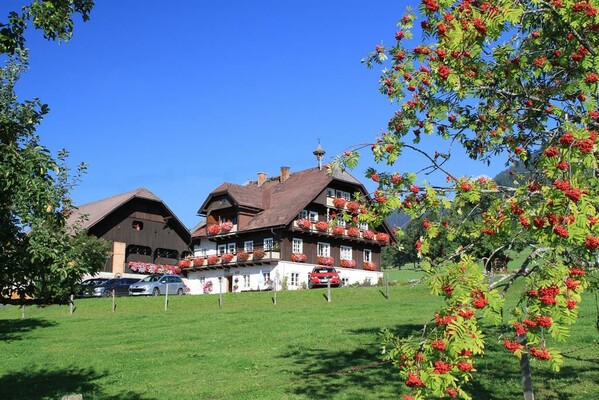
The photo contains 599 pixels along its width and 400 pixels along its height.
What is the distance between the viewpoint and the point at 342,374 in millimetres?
14266

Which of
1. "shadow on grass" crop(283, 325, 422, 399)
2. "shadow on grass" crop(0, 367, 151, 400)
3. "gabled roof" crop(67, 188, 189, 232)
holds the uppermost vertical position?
"gabled roof" crop(67, 188, 189, 232)

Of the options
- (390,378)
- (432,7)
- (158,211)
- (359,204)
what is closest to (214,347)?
(390,378)

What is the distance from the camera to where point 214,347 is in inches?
765

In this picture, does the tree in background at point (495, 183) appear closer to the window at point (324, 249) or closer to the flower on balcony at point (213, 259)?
the window at point (324, 249)

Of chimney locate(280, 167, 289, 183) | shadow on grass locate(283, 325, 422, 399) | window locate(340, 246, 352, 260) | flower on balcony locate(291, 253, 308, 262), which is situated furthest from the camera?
chimney locate(280, 167, 289, 183)

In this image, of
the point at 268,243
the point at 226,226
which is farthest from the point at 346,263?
the point at 226,226

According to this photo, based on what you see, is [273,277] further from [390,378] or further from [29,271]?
[29,271]

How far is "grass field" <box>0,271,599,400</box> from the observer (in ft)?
42.3

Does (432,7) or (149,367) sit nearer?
(432,7)

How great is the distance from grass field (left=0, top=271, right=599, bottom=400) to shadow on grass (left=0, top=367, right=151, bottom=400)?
34mm

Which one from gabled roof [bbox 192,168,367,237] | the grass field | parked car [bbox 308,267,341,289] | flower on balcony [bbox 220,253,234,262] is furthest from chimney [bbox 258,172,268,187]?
the grass field

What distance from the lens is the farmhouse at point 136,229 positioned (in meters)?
61.5

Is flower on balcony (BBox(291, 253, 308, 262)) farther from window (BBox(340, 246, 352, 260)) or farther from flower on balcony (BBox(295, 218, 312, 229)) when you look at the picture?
window (BBox(340, 246, 352, 260))

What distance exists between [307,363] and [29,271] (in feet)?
26.7
